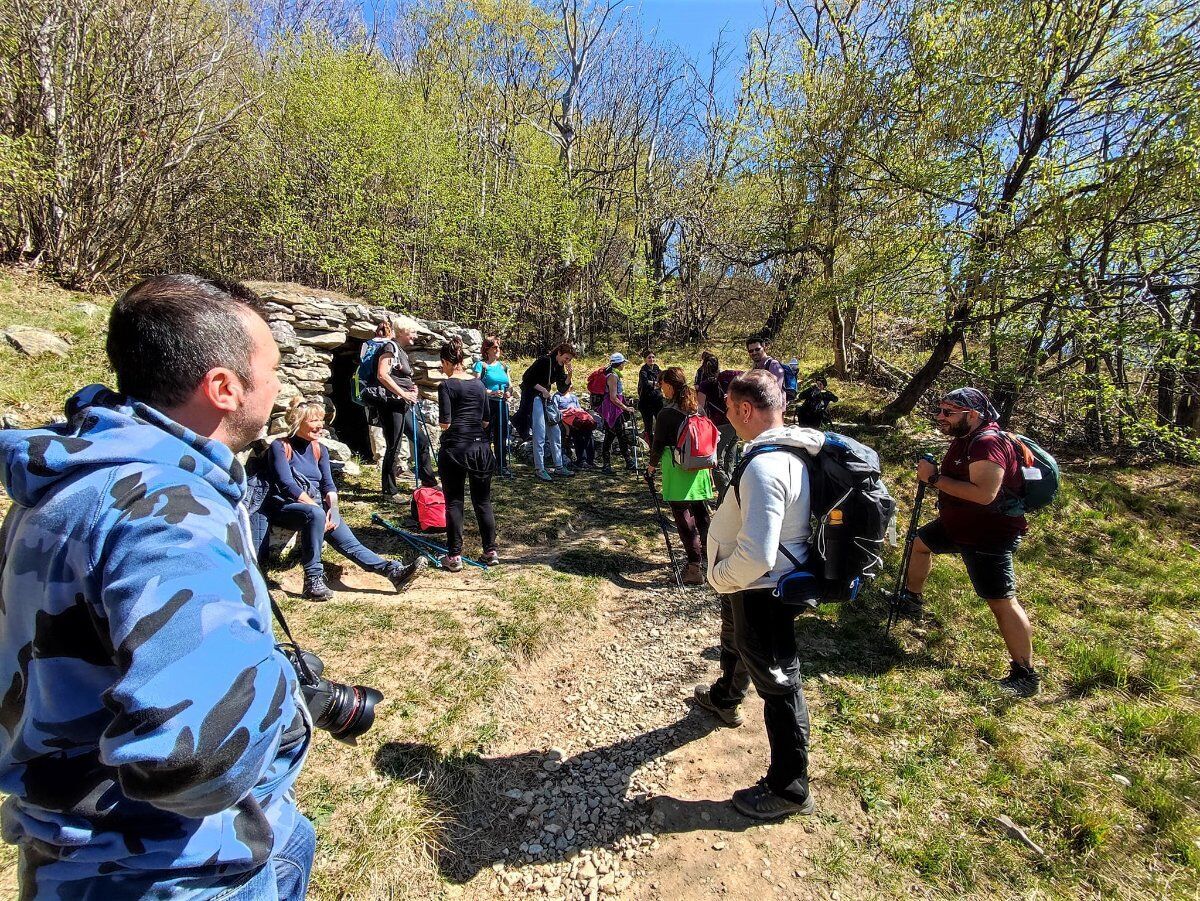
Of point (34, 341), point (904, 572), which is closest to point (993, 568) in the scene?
point (904, 572)

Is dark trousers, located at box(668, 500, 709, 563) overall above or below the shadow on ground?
above

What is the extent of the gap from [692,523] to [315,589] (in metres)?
3.28

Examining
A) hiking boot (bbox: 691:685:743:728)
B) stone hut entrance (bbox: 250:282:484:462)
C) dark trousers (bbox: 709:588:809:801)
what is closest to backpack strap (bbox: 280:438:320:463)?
stone hut entrance (bbox: 250:282:484:462)

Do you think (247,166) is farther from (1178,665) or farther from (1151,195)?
(1178,665)

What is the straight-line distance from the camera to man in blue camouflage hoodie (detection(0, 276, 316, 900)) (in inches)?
33.0

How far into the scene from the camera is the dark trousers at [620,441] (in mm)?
9312

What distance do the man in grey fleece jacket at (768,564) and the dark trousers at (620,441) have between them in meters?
6.58

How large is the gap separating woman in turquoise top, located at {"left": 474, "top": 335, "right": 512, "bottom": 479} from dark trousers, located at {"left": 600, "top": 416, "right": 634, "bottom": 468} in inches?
69.1

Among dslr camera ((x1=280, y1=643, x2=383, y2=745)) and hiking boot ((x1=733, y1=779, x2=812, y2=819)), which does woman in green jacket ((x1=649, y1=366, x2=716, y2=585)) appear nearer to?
hiking boot ((x1=733, y1=779, x2=812, y2=819))

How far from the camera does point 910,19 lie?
25.6 ft

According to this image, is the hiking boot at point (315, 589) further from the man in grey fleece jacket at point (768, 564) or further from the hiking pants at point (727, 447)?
the hiking pants at point (727, 447)

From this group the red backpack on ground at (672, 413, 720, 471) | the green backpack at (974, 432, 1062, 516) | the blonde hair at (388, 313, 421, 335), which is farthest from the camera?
the blonde hair at (388, 313, 421, 335)

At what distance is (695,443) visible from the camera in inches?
180

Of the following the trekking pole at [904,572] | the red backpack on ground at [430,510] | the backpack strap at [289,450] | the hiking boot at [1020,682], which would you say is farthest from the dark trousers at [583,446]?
the hiking boot at [1020,682]
